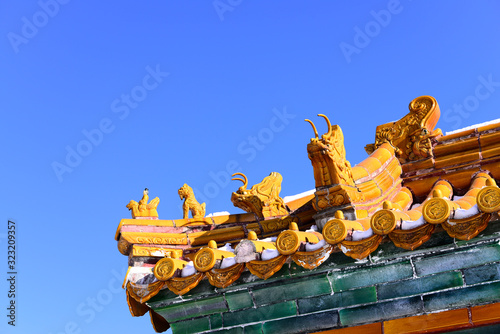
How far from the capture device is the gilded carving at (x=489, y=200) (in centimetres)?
543

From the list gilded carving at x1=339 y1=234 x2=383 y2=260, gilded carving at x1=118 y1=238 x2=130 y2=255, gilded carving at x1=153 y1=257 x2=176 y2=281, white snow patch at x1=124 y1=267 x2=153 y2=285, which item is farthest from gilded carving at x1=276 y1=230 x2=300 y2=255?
gilded carving at x1=118 y1=238 x2=130 y2=255

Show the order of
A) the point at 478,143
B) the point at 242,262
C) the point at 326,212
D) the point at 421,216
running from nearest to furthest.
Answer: the point at 421,216 → the point at 242,262 → the point at 326,212 → the point at 478,143

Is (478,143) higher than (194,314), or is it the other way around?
(478,143)

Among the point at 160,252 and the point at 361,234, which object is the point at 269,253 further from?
the point at 160,252

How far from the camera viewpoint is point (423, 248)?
5.93 metres

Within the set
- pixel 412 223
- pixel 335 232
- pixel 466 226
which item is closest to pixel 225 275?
pixel 335 232

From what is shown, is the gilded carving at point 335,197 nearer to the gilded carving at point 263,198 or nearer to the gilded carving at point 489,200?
the gilded carving at point 263,198

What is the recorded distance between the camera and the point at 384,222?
5746mm

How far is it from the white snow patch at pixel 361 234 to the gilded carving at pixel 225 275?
103cm

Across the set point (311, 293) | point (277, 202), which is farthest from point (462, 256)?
point (277, 202)

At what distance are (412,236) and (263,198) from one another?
2.24m

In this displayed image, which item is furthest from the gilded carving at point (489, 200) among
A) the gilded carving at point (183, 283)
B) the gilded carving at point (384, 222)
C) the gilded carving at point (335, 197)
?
the gilded carving at point (183, 283)

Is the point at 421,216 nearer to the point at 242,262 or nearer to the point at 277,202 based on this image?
the point at 242,262

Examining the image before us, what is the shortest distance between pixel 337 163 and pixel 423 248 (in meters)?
1.27
